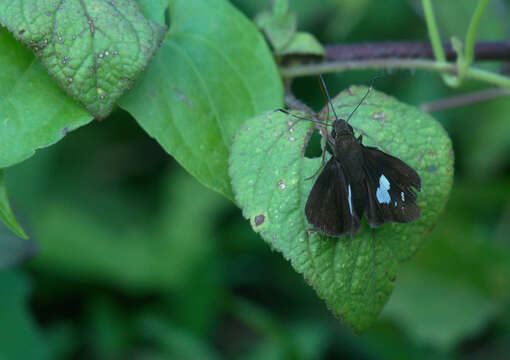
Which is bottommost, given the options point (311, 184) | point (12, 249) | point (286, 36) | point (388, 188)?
point (12, 249)

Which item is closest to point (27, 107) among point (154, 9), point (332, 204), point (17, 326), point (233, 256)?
point (154, 9)

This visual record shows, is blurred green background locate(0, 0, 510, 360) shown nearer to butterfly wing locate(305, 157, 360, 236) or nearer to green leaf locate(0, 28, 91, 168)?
butterfly wing locate(305, 157, 360, 236)

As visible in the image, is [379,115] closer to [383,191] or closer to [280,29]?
[383,191]

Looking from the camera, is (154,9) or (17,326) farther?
(17,326)

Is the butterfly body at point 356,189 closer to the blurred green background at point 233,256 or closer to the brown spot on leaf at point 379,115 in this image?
the brown spot on leaf at point 379,115

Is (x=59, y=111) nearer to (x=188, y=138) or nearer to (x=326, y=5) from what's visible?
(x=188, y=138)

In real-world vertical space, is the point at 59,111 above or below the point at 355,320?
above

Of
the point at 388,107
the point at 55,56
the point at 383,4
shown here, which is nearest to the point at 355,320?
the point at 388,107

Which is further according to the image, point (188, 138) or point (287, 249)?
point (188, 138)
